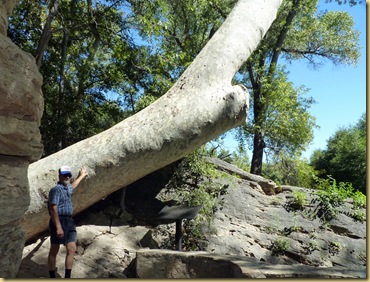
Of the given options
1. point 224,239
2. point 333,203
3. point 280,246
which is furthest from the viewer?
point 333,203

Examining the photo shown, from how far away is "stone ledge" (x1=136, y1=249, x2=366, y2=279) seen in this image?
11.8ft

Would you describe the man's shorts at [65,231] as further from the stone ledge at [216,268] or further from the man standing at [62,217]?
the stone ledge at [216,268]

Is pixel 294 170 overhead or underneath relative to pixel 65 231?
overhead

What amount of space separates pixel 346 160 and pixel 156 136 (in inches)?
589

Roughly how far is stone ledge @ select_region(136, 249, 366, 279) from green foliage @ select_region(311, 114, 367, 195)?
1347cm

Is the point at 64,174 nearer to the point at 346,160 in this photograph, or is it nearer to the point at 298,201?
the point at 298,201

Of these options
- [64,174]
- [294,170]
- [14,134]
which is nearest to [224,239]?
[64,174]

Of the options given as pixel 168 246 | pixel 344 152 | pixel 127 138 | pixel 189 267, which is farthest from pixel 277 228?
pixel 344 152

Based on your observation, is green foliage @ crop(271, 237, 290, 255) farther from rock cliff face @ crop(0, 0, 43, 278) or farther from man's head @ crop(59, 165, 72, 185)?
rock cliff face @ crop(0, 0, 43, 278)

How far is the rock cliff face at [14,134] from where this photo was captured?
2.59 metres

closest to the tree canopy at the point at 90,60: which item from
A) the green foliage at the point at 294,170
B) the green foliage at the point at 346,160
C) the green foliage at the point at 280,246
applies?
the green foliage at the point at 280,246

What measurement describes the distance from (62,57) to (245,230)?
5.44 meters

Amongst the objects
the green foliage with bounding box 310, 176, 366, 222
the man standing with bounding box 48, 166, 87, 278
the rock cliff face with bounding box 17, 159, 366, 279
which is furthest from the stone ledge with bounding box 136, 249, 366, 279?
the green foliage with bounding box 310, 176, 366, 222

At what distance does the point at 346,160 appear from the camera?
58.2 feet
